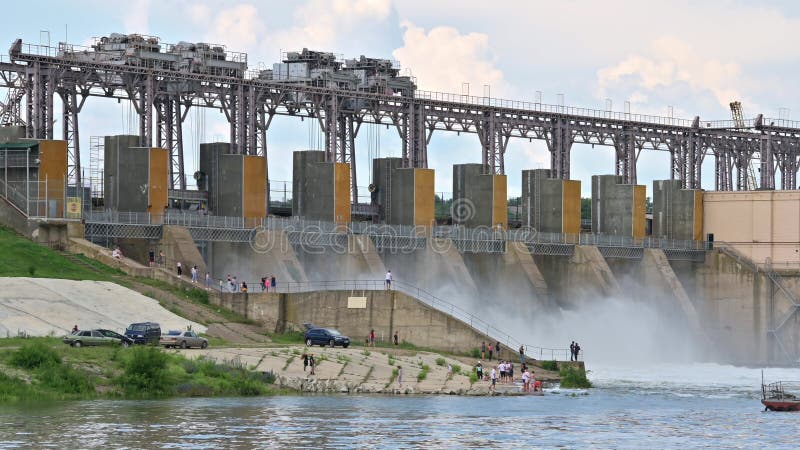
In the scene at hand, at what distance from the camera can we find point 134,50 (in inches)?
3777

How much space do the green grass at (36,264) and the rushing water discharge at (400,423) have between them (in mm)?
18763

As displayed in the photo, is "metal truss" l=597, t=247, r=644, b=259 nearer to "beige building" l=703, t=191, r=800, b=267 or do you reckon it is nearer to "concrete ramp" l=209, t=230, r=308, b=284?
"beige building" l=703, t=191, r=800, b=267

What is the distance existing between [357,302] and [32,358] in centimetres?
2250

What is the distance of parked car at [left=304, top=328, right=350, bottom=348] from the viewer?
2965 inches

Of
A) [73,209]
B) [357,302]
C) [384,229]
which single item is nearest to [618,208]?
[384,229]

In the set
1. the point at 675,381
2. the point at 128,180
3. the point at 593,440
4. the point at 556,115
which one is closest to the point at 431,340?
the point at 675,381

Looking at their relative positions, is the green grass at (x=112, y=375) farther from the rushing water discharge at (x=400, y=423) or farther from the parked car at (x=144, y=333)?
the parked car at (x=144, y=333)

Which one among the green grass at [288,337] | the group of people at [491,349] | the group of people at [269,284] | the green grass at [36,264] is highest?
the green grass at [36,264]

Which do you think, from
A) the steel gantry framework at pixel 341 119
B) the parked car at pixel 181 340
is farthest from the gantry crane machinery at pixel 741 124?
the parked car at pixel 181 340

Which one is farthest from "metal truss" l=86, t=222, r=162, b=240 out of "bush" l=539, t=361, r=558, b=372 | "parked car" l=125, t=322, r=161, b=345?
"bush" l=539, t=361, r=558, b=372

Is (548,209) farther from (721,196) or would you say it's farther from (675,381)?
(675,381)

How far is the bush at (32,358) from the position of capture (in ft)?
205

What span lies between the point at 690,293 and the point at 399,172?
84.7 feet

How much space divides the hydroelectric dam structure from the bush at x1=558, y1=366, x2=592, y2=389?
7.24m
